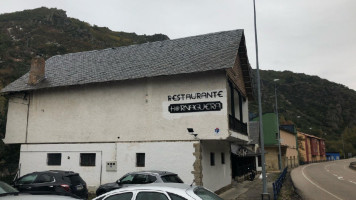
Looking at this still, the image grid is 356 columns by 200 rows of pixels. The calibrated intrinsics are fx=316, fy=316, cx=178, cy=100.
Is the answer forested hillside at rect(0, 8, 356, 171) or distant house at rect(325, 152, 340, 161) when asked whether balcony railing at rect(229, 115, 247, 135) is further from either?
distant house at rect(325, 152, 340, 161)

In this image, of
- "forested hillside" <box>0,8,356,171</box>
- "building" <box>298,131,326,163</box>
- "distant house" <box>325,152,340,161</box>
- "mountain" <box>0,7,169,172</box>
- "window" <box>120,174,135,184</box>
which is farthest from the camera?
"distant house" <box>325,152,340,161</box>

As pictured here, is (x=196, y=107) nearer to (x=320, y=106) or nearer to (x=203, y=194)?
(x=203, y=194)

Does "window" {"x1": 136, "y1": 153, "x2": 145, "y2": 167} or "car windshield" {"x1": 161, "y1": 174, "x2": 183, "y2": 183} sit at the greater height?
"window" {"x1": 136, "y1": 153, "x2": 145, "y2": 167}

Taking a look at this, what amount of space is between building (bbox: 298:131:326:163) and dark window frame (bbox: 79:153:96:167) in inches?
2240

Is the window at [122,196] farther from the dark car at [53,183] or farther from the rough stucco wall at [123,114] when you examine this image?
the rough stucco wall at [123,114]

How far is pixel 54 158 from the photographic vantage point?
20.1 m

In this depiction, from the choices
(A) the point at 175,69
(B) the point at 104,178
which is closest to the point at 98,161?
(B) the point at 104,178

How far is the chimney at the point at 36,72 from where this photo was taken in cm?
2139

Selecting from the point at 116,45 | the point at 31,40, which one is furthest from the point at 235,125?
the point at 116,45

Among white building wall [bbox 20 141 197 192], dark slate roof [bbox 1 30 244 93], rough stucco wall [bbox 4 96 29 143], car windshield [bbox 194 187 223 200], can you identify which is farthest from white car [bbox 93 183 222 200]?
rough stucco wall [bbox 4 96 29 143]

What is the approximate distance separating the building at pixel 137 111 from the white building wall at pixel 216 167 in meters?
0.06

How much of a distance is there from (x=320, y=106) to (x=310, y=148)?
4018 cm

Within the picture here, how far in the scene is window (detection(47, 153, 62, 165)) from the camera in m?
19.9

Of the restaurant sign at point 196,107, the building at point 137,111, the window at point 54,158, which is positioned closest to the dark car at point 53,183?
the building at point 137,111
